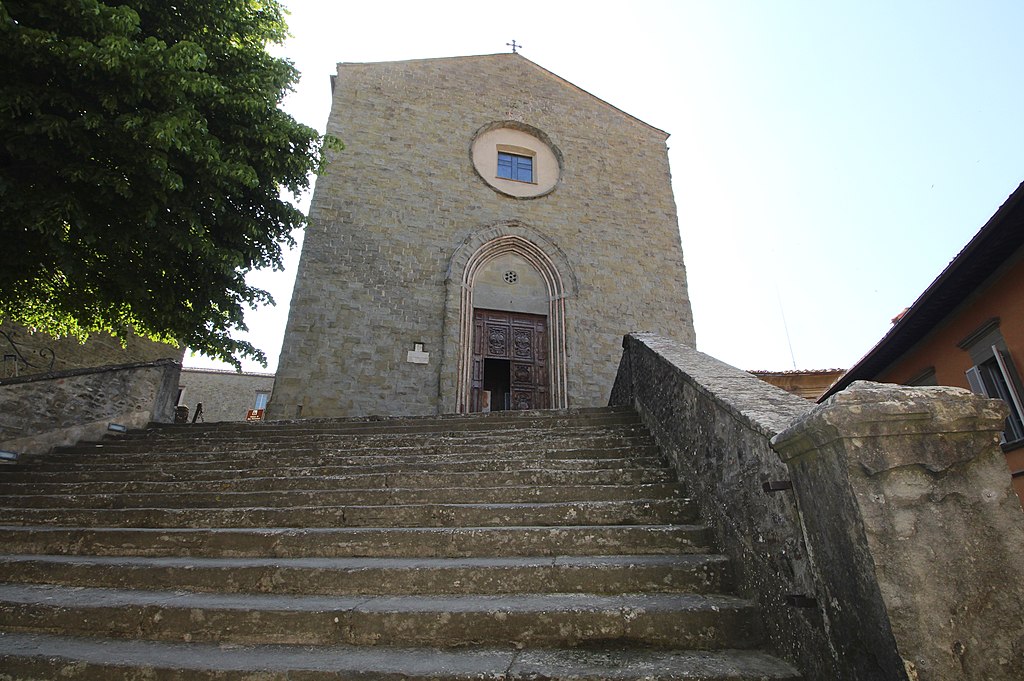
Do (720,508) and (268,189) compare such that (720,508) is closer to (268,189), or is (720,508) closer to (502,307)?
(268,189)

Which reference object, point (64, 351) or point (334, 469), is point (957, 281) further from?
point (64, 351)

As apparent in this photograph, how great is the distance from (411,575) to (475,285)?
8.68 meters

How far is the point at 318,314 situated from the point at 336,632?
7.92 m

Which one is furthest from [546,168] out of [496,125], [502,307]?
[502,307]

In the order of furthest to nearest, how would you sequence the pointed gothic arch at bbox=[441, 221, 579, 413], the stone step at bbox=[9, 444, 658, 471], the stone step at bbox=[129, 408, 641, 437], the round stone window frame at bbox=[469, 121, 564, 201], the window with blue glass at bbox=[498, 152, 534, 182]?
1. the window with blue glass at bbox=[498, 152, 534, 182]
2. the round stone window frame at bbox=[469, 121, 564, 201]
3. the pointed gothic arch at bbox=[441, 221, 579, 413]
4. the stone step at bbox=[129, 408, 641, 437]
5. the stone step at bbox=[9, 444, 658, 471]

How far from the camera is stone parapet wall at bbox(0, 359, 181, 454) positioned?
5812 millimetres

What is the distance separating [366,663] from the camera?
1.98 m

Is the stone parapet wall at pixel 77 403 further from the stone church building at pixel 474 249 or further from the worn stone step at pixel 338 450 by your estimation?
the stone church building at pixel 474 249

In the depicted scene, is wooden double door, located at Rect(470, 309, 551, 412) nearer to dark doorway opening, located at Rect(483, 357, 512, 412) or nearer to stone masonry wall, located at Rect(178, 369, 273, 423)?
dark doorway opening, located at Rect(483, 357, 512, 412)

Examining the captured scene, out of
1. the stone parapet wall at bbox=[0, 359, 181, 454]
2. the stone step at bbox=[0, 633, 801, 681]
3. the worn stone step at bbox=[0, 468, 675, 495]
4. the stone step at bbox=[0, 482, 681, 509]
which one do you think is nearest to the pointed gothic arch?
the stone parapet wall at bbox=[0, 359, 181, 454]

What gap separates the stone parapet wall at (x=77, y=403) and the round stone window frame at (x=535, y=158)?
25.5ft

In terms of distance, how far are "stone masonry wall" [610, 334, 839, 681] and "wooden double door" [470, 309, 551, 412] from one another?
6300mm

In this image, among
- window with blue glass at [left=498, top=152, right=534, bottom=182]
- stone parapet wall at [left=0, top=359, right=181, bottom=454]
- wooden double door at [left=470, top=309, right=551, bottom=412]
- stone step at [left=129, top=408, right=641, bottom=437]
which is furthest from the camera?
window with blue glass at [left=498, top=152, right=534, bottom=182]

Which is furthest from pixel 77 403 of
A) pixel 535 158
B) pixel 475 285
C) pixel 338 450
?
pixel 535 158
